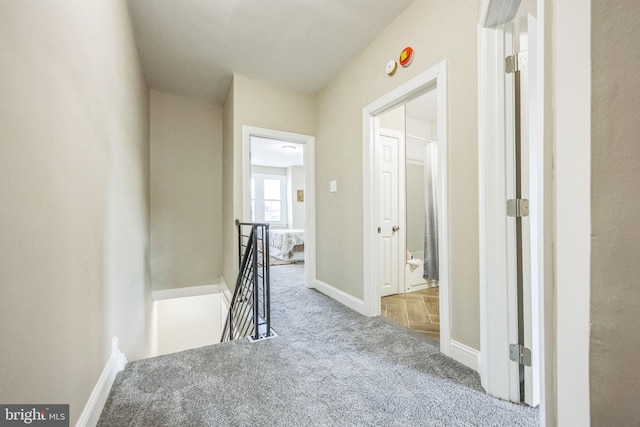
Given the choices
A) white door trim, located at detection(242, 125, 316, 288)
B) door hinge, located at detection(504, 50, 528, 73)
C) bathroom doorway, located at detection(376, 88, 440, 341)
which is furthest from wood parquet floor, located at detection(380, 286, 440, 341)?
door hinge, located at detection(504, 50, 528, 73)

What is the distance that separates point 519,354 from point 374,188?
1.59m

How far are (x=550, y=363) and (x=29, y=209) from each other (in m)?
1.52

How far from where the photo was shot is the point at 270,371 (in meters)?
1.57

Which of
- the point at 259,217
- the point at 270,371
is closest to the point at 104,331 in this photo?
the point at 270,371

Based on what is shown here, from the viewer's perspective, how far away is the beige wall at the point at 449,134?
1616 millimetres

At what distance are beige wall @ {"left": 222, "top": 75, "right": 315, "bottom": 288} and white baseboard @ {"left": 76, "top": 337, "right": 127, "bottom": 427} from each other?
1.65 metres

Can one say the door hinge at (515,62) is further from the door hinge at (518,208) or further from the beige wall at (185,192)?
the beige wall at (185,192)

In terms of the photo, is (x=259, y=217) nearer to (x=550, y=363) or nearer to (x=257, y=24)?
(x=257, y=24)

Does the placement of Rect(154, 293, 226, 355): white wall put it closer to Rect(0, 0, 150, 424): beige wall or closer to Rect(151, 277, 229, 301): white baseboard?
Rect(151, 277, 229, 301): white baseboard

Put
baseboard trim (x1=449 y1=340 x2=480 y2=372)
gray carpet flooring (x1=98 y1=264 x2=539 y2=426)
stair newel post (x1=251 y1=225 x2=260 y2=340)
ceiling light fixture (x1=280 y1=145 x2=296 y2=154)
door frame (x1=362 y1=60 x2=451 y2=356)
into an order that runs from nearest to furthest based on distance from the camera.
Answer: gray carpet flooring (x1=98 y1=264 x2=539 y2=426) → baseboard trim (x1=449 y1=340 x2=480 y2=372) → door frame (x1=362 y1=60 x2=451 y2=356) → stair newel post (x1=251 y1=225 x2=260 y2=340) → ceiling light fixture (x1=280 y1=145 x2=296 y2=154)

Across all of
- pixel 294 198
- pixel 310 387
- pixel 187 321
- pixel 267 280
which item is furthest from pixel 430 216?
pixel 294 198

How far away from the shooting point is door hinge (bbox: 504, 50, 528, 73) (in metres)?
1.33

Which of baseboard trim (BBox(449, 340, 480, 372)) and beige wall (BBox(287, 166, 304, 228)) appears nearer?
baseboard trim (BBox(449, 340, 480, 372))

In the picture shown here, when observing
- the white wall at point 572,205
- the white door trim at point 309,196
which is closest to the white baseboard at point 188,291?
the white door trim at point 309,196
